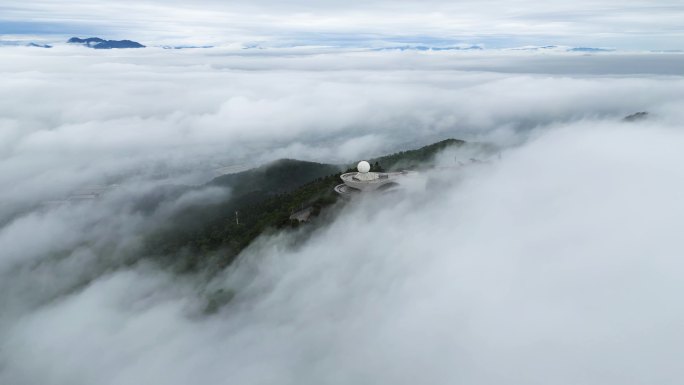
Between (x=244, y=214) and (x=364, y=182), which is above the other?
(x=364, y=182)

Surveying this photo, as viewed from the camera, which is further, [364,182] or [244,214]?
[244,214]

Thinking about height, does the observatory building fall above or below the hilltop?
above

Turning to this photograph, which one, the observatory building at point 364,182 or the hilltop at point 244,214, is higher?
the observatory building at point 364,182

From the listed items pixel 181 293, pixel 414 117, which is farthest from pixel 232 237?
pixel 414 117

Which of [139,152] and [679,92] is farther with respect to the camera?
[139,152]

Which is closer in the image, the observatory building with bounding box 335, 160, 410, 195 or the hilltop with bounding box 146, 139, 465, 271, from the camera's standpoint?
the hilltop with bounding box 146, 139, 465, 271

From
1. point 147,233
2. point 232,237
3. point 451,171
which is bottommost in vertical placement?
point 147,233

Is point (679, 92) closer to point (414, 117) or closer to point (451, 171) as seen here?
point (414, 117)

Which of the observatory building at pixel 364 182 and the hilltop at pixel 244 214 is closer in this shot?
the hilltop at pixel 244 214
